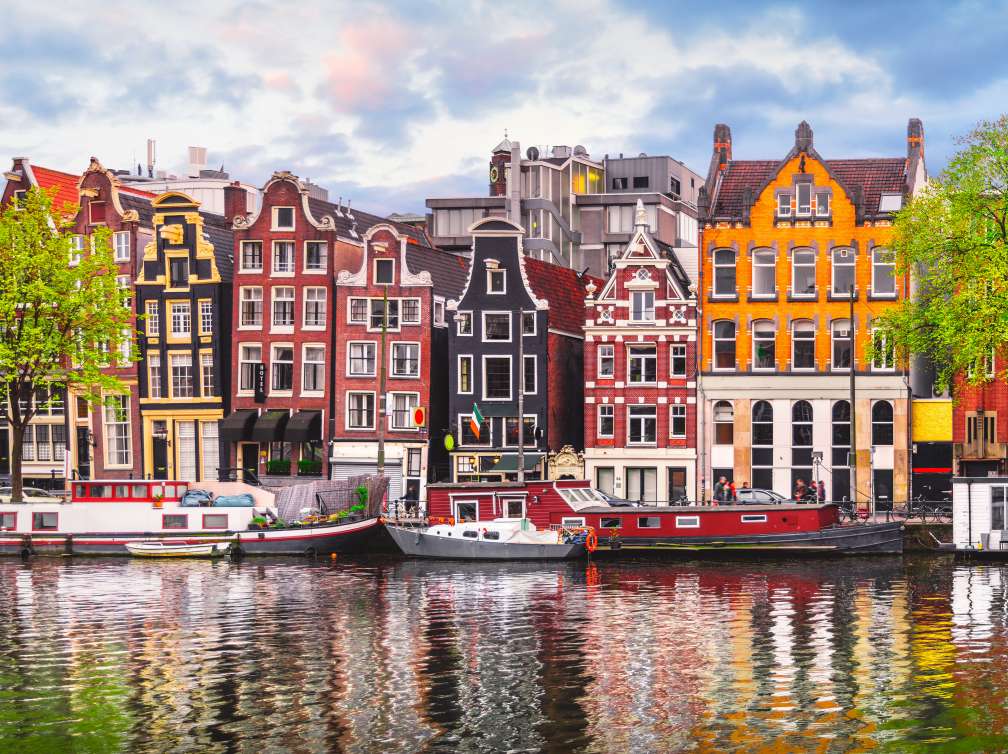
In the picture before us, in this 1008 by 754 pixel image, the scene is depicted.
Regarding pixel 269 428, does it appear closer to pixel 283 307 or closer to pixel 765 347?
pixel 283 307

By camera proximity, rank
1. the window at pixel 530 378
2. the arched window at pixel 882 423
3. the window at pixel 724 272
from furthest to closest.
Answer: the window at pixel 530 378 → the window at pixel 724 272 → the arched window at pixel 882 423

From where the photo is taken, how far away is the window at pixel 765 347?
291 feet

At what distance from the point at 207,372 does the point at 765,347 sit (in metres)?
33.0

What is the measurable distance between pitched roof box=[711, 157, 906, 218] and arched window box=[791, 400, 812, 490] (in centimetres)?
1135

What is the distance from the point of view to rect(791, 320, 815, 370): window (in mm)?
88250

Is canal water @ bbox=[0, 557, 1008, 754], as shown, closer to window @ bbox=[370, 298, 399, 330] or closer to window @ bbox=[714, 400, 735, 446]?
window @ bbox=[714, 400, 735, 446]

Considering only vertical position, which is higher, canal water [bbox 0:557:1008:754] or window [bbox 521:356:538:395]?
window [bbox 521:356:538:395]

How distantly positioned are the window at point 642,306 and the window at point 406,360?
1273cm

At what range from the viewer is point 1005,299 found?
67500 millimetres

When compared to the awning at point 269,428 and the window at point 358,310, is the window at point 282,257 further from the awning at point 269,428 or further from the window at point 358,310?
the awning at point 269,428

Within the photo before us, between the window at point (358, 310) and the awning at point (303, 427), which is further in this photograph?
the window at point (358, 310)

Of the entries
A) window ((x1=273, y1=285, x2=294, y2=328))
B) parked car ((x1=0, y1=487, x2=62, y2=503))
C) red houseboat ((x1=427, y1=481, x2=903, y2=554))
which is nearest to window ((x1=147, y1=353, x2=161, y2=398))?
window ((x1=273, y1=285, x2=294, y2=328))

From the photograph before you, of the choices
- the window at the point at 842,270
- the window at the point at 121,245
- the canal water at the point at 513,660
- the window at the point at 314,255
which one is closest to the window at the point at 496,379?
the window at the point at 314,255

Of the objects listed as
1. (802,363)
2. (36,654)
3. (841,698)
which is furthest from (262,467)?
(841,698)
